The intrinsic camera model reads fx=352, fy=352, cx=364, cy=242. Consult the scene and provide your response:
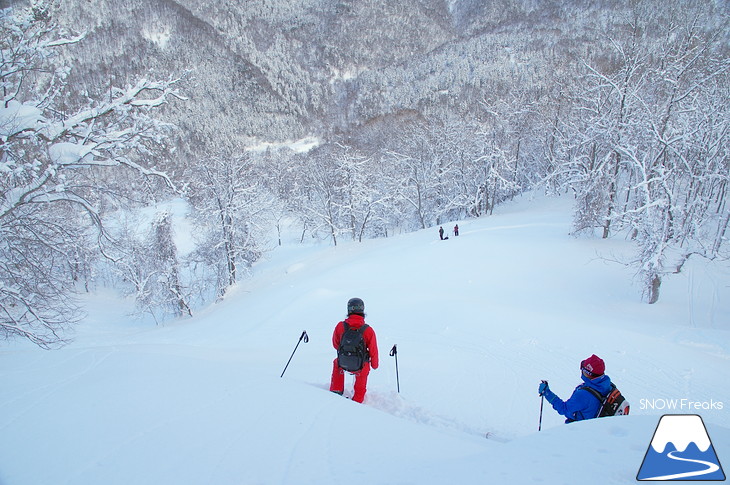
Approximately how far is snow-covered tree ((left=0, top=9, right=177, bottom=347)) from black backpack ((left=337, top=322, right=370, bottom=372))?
355 cm

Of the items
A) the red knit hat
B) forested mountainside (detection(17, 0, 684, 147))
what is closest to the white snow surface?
the red knit hat

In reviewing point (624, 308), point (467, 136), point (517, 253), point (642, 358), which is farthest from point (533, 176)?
point (642, 358)

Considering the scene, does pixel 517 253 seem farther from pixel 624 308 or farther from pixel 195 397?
pixel 195 397

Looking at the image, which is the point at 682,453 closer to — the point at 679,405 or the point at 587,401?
the point at 587,401

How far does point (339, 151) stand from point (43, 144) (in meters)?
38.3

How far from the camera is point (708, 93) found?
17438mm

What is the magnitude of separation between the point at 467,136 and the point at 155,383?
36.0 metres

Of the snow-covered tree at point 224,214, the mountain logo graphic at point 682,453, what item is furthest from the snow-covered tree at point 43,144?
the snow-covered tree at point 224,214

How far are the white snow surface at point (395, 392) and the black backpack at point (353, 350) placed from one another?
541 millimetres

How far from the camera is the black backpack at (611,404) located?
138 inches

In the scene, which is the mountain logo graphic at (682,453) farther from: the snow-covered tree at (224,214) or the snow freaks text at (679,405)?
the snow-covered tree at (224,214)

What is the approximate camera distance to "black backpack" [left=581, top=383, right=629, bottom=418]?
3.50 metres

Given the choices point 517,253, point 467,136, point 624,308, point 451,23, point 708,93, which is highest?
point 451,23

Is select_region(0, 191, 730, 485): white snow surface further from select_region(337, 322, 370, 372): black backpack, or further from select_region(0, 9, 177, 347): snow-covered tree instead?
select_region(0, 9, 177, 347): snow-covered tree
